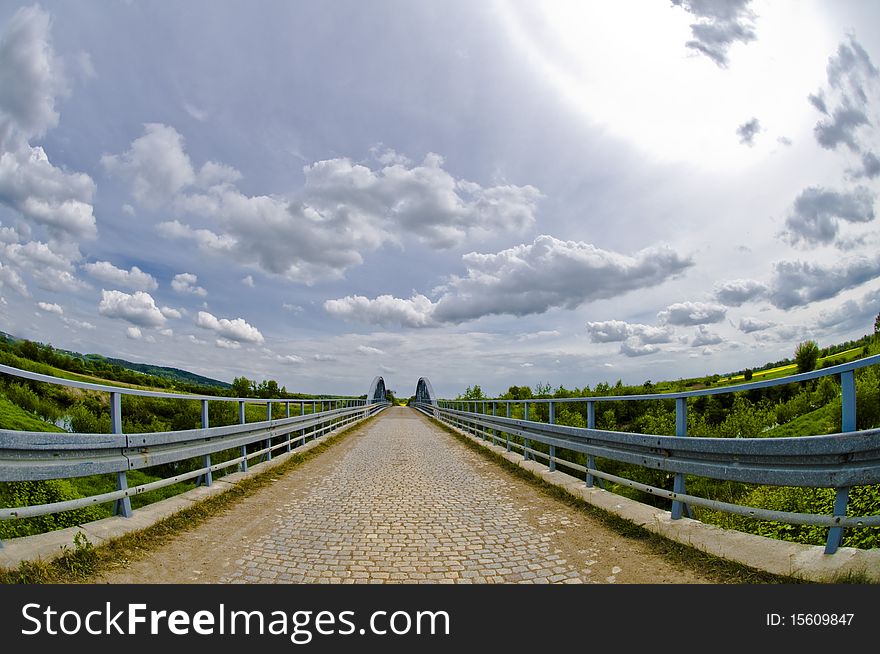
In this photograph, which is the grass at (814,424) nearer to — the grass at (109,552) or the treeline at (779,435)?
the treeline at (779,435)

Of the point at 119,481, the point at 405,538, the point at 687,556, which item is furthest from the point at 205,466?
the point at 687,556

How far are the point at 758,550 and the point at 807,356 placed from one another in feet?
84.7

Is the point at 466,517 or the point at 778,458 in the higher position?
the point at 778,458

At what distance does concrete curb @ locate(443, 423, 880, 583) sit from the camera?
3.15 metres

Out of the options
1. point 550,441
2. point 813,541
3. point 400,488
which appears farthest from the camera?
point 550,441

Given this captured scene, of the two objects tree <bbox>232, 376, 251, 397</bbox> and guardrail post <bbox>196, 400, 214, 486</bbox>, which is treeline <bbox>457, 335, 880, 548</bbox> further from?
tree <bbox>232, 376, 251, 397</bbox>

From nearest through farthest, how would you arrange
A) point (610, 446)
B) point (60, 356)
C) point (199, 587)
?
point (199, 587), point (610, 446), point (60, 356)

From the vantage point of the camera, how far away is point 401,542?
181 inches

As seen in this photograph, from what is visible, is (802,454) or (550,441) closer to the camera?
(802,454)

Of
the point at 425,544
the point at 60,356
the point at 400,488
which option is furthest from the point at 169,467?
the point at 60,356

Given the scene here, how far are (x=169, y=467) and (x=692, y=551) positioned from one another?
18.3 m

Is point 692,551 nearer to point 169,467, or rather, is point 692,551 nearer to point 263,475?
point 263,475

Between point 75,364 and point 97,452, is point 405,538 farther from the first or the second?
point 75,364

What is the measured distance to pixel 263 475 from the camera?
27.0 feet
